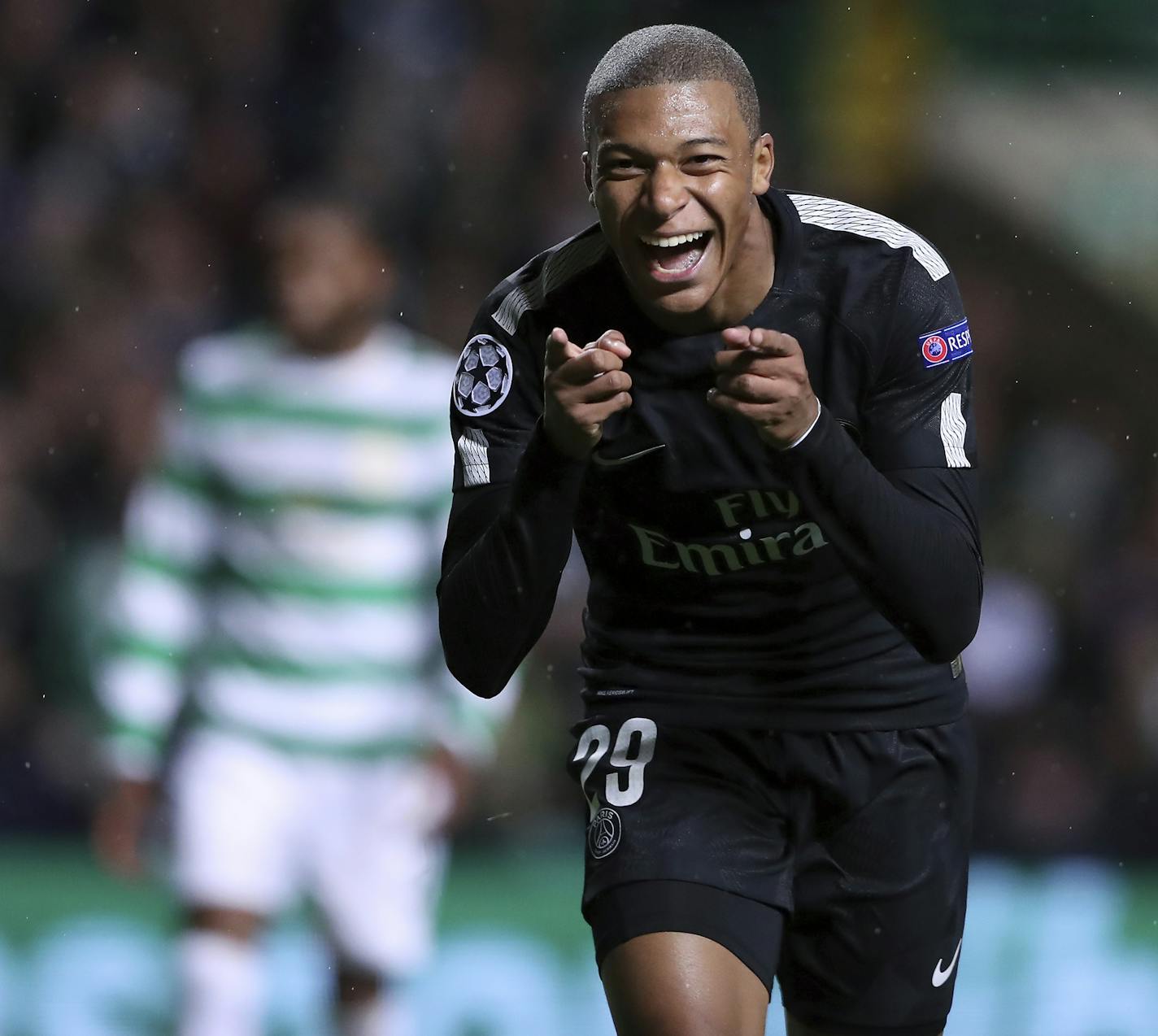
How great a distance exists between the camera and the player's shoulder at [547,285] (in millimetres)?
2736

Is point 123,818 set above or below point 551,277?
below

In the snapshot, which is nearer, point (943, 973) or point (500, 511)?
point (500, 511)

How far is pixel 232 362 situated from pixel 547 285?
2.16 m

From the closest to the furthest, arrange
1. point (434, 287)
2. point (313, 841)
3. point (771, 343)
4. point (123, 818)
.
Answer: point (771, 343), point (123, 818), point (313, 841), point (434, 287)

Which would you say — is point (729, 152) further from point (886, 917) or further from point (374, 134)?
point (374, 134)

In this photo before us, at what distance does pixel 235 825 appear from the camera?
4344 mm

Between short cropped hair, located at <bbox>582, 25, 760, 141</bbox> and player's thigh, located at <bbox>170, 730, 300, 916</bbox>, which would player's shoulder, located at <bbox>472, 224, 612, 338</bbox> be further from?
player's thigh, located at <bbox>170, 730, 300, 916</bbox>

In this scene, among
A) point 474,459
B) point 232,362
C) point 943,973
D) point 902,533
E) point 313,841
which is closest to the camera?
point 902,533

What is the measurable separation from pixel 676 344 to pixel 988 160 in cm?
635

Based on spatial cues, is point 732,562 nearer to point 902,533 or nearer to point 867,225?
point 902,533

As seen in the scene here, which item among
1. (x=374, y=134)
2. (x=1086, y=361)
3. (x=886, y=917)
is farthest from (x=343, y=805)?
(x=1086, y=361)

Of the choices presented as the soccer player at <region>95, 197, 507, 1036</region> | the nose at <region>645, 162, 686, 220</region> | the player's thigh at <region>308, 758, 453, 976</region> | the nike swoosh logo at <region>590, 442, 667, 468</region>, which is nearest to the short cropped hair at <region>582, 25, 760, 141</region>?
the nose at <region>645, 162, 686, 220</region>

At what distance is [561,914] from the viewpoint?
5703 mm

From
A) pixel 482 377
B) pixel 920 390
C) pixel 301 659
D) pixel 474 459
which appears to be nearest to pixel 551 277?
pixel 482 377
